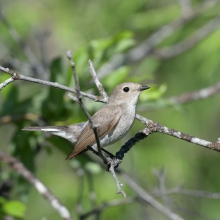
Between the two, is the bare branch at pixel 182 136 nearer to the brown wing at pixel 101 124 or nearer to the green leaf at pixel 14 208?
the brown wing at pixel 101 124

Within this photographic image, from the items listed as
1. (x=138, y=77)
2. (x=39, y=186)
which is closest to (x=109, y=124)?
(x=39, y=186)

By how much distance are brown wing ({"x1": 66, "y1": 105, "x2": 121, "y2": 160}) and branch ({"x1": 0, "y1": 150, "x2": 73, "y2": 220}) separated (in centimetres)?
40

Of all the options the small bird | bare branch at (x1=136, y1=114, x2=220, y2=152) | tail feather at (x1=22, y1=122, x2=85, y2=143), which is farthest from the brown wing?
bare branch at (x1=136, y1=114, x2=220, y2=152)

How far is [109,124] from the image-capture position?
4.63 meters

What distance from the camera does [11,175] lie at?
5.27 meters

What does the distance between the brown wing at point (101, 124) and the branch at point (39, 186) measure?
398 mm

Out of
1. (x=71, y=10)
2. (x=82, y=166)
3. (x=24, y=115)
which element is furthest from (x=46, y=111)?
(x=71, y=10)

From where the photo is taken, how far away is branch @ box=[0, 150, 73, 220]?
431cm

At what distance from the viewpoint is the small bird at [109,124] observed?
4594mm

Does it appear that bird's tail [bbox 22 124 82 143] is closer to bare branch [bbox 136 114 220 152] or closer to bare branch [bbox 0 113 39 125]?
bare branch [bbox 0 113 39 125]

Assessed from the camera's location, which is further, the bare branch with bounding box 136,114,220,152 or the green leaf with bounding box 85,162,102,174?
the green leaf with bounding box 85,162,102,174

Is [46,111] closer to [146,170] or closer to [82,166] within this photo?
[82,166]

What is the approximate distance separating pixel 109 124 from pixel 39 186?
0.80 metres

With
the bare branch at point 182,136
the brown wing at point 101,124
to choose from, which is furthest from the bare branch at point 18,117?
the bare branch at point 182,136
